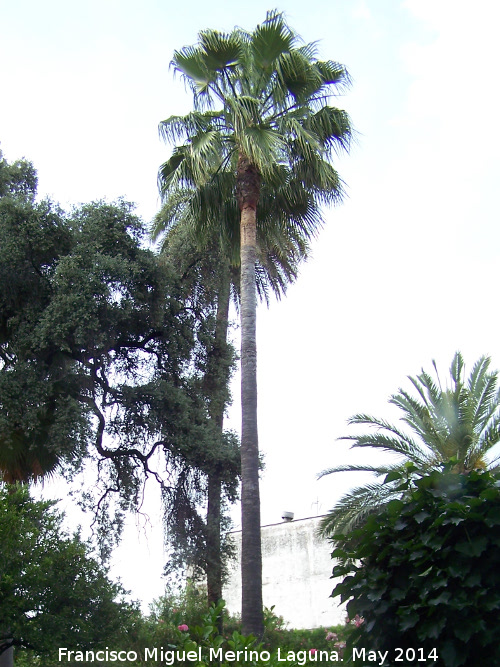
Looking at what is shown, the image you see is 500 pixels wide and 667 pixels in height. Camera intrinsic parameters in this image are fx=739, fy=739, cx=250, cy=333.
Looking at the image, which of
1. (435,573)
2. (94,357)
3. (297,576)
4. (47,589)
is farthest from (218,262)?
(435,573)

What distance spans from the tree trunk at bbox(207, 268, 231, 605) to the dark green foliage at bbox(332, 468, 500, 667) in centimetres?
864

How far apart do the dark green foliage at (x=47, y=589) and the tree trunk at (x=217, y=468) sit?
9.33ft

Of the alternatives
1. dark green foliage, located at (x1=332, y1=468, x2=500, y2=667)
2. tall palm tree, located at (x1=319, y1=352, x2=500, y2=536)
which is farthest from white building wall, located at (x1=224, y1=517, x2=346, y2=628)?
dark green foliage, located at (x1=332, y1=468, x2=500, y2=667)

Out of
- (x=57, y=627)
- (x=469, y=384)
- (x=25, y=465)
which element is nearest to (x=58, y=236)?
(x=25, y=465)

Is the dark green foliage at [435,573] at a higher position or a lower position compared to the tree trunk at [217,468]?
lower

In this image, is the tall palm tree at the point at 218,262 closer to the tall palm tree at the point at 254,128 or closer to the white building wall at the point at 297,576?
the tall palm tree at the point at 254,128

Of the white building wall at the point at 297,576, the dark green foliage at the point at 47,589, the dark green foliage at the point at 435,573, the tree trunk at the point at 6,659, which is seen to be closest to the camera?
the dark green foliage at the point at 435,573

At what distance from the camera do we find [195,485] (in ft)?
51.9

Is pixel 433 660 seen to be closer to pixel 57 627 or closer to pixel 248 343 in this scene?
pixel 57 627

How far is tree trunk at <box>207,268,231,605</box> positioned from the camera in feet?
49.3

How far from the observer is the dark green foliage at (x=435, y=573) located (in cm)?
506

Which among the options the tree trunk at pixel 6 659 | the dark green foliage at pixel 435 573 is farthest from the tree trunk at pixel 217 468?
the dark green foliage at pixel 435 573

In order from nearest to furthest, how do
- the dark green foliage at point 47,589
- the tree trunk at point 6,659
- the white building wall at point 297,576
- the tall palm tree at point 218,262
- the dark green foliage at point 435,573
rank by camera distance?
1. the dark green foliage at point 435,573
2. the dark green foliage at point 47,589
3. the tree trunk at point 6,659
4. the tall palm tree at point 218,262
5. the white building wall at point 297,576

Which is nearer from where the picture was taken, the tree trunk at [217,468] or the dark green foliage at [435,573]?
the dark green foliage at [435,573]
